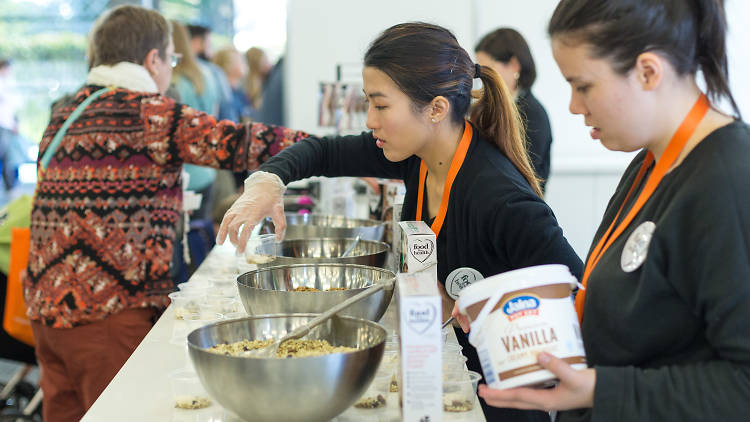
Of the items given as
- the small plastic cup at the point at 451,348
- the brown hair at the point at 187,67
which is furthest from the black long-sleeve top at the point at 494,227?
the brown hair at the point at 187,67

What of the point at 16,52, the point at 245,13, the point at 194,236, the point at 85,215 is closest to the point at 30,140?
the point at 16,52

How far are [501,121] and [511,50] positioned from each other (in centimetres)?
184

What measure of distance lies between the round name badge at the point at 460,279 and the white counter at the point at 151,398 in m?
0.10

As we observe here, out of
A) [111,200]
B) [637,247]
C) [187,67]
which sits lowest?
[111,200]

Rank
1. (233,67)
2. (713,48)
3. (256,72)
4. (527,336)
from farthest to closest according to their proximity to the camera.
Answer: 1. (256,72)
2. (233,67)
3. (713,48)
4. (527,336)

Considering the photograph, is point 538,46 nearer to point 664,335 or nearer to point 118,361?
point 118,361

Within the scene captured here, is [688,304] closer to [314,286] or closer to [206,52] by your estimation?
[314,286]

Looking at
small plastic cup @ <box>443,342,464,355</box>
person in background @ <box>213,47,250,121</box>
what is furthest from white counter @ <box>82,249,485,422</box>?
person in background @ <box>213,47,250,121</box>

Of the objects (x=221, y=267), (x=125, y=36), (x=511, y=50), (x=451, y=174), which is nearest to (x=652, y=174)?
(x=451, y=174)

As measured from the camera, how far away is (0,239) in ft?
9.14

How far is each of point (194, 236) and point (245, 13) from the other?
3.61m

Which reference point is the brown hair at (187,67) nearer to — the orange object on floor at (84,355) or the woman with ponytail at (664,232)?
the orange object on floor at (84,355)

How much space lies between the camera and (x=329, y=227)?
7.68ft

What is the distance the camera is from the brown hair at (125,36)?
7.91ft
